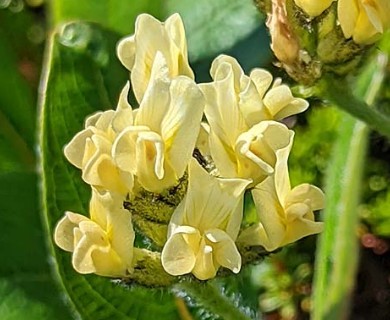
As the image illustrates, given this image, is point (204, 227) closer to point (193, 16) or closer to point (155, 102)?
point (155, 102)

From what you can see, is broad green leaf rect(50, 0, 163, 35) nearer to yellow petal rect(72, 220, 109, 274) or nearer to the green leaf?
the green leaf

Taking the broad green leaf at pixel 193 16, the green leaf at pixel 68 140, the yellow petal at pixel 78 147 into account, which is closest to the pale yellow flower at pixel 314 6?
the yellow petal at pixel 78 147

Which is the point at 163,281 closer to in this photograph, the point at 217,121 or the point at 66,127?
the point at 217,121

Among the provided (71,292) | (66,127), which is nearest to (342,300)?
(71,292)

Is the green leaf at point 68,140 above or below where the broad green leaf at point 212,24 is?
above

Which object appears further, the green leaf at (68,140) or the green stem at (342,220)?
the green leaf at (68,140)

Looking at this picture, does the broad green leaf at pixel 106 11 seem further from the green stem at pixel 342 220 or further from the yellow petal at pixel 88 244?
the yellow petal at pixel 88 244

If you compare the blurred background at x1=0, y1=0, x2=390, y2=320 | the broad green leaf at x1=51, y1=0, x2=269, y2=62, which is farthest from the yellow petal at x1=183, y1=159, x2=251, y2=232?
the broad green leaf at x1=51, y1=0, x2=269, y2=62
